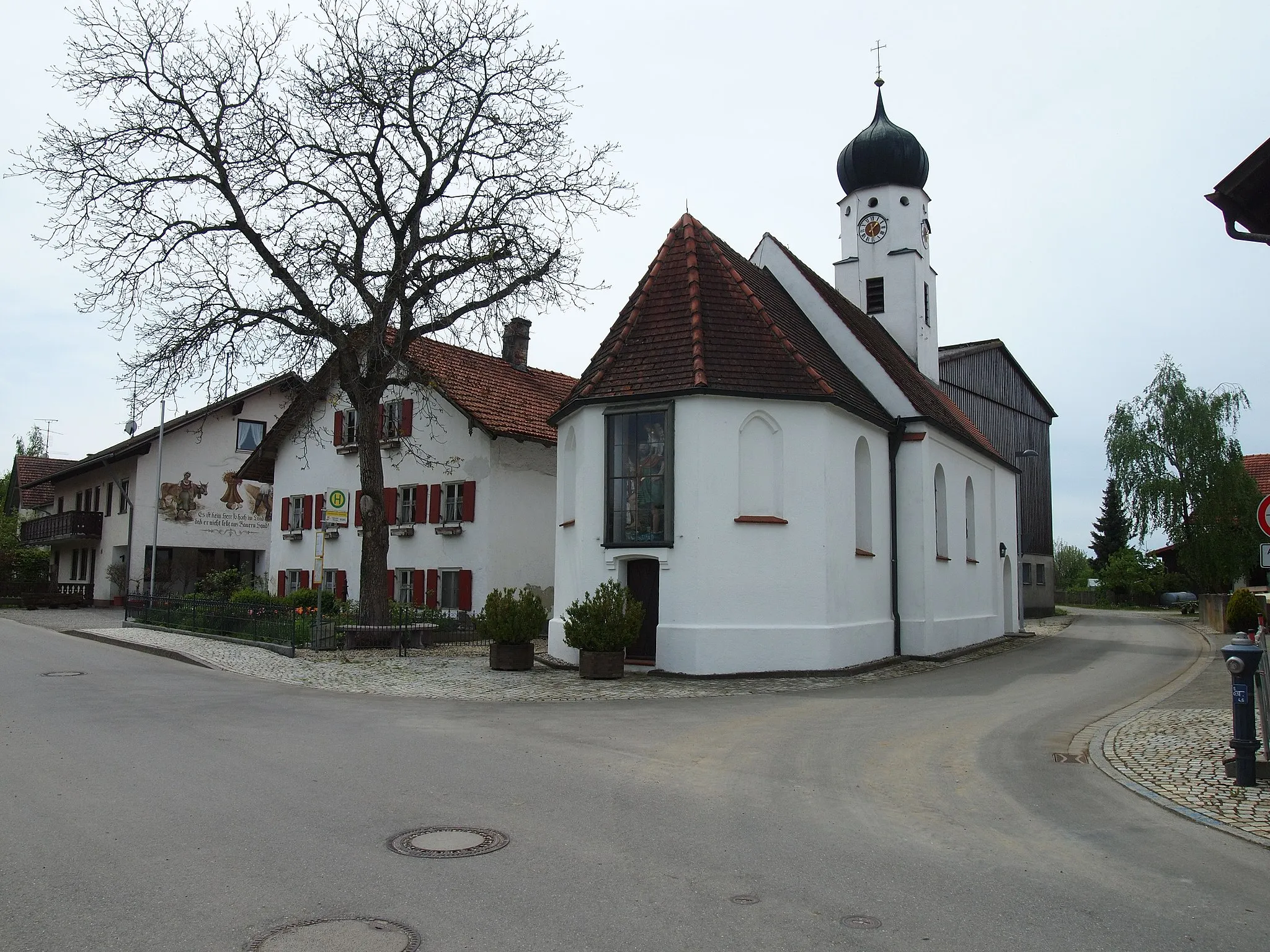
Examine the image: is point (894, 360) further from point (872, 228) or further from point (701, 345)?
point (701, 345)

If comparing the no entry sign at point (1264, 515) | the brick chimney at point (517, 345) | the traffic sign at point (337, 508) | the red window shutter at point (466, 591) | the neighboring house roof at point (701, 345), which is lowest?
the red window shutter at point (466, 591)

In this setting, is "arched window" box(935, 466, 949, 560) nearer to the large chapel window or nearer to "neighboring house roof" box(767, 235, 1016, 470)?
"neighboring house roof" box(767, 235, 1016, 470)

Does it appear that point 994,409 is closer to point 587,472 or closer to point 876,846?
point 587,472

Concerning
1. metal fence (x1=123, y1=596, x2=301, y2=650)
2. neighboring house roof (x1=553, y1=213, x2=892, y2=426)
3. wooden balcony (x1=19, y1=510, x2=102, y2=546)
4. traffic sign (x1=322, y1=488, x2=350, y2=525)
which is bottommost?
metal fence (x1=123, y1=596, x2=301, y2=650)

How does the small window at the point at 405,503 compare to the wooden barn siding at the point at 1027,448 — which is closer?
the small window at the point at 405,503

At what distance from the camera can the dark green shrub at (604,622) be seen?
625 inches

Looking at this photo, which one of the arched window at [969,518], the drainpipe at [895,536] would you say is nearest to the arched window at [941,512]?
the arched window at [969,518]

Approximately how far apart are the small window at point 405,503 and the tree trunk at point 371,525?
7.61 metres

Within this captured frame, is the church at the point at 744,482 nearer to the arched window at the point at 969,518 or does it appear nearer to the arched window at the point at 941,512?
the arched window at the point at 941,512

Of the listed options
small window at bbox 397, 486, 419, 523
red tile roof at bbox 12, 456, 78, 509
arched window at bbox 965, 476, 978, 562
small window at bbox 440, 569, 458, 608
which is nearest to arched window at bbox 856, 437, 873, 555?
arched window at bbox 965, 476, 978, 562

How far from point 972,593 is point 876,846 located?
2065cm

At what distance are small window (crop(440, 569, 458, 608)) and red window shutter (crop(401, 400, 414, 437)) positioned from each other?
438cm

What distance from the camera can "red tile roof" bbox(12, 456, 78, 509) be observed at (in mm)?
50562

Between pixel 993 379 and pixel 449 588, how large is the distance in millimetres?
26011
